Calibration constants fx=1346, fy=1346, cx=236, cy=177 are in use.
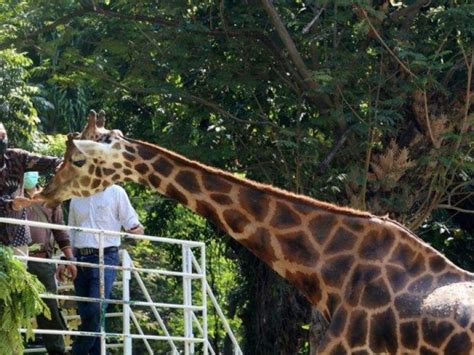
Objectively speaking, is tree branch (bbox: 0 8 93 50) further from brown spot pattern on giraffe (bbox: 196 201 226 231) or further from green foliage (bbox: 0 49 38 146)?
brown spot pattern on giraffe (bbox: 196 201 226 231)

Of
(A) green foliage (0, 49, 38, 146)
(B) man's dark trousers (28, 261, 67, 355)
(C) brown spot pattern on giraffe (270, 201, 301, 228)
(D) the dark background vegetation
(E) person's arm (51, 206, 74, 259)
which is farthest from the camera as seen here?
(A) green foliage (0, 49, 38, 146)

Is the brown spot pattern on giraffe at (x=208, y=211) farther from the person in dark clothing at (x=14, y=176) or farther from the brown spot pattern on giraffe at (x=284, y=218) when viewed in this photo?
the person in dark clothing at (x=14, y=176)

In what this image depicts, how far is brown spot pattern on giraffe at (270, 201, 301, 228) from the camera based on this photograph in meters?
11.3

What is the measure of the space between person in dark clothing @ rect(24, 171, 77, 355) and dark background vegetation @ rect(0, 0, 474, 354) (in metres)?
4.34

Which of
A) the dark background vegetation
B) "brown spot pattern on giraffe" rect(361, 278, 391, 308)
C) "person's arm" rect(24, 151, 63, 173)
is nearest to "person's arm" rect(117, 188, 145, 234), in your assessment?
"person's arm" rect(24, 151, 63, 173)

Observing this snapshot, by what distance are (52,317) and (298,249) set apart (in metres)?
2.71

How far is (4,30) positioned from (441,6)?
233 inches

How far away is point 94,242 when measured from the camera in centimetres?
1315

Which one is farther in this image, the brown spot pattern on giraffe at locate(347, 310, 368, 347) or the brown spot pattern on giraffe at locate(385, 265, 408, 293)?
the brown spot pattern on giraffe at locate(385, 265, 408, 293)

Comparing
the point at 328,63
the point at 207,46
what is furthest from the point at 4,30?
the point at 328,63

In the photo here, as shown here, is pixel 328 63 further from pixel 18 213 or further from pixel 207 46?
pixel 18 213

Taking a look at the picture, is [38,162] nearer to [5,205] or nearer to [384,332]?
[5,205]

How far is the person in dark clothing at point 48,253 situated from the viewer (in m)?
12.6

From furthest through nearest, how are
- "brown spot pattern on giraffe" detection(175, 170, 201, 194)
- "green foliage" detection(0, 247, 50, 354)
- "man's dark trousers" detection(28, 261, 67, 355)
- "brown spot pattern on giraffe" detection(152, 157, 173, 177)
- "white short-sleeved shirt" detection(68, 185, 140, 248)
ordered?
"white short-sleeved shirt" detection(68, 185, 140, 248) → "man's dark trousers" detection(28, 261, 67, 355) → "brown spot pattern on giraffe" detection(152, 157, 173, 177) → "brown spot pattern on giraffe" detection(175, 170, 201, 194) → "green foliage" detection(0, 247, 50, 354)
